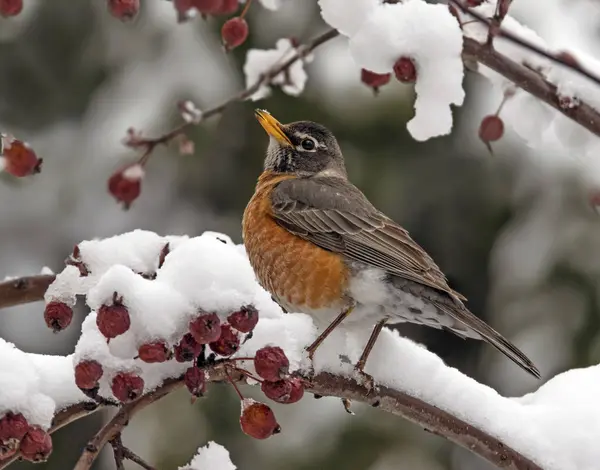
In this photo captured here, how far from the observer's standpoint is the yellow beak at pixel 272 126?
11.6ft

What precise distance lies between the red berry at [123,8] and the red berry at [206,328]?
0.72m

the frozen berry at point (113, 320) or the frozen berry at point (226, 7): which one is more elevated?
the frozen berry at point (226, 7)

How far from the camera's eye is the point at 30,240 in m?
7.06

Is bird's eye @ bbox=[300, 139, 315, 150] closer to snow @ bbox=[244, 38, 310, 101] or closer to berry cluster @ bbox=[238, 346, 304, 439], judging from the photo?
snow @ bbox=[244, 38, 310, 101]

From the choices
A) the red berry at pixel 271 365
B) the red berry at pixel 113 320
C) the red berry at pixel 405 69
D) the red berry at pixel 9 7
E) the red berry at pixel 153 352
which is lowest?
the red berry at pixel 271 365

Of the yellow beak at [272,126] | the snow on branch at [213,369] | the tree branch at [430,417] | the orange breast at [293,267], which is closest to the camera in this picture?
the snow on branch at [213,369]

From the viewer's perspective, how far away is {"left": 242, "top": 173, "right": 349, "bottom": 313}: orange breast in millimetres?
2943

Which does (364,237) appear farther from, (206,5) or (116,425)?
(116,425)

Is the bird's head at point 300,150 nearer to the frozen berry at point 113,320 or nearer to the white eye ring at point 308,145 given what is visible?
the white eye ring at point 308,145

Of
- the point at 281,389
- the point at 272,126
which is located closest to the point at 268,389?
the point at 281,389

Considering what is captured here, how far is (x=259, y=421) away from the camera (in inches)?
72.5

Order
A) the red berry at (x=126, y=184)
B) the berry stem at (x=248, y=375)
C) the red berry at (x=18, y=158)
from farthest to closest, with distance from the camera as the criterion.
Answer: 1. the red berry at (x=126, y=184)
2. the red berry at (x=18, y=158)
3. the berry stem at (x=248, y=375)

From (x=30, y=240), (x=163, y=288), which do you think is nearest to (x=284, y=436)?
(x=30, y=240)

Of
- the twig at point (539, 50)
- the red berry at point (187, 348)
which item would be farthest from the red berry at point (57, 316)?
the twig at point (539, 50)
